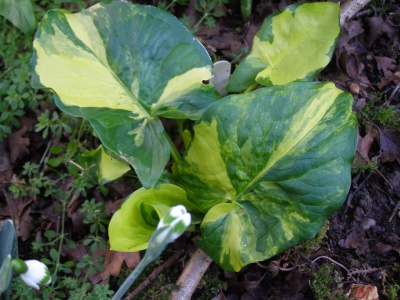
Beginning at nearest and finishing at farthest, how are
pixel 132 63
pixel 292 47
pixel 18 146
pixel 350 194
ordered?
pixel 132 63 < pixel 292 47 < pixel 350 194 < pixel 18 146

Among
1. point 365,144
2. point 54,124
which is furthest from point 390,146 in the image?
point 54,124

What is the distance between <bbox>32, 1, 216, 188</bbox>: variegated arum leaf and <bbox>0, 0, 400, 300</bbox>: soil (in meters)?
0.37

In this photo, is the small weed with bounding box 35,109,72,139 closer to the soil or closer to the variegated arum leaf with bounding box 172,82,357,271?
the soil

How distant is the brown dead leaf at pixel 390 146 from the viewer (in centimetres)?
152

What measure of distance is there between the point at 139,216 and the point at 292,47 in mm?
694

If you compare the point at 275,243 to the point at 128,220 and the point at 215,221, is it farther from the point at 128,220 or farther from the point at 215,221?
the point at 128,220

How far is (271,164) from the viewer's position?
1138 mm

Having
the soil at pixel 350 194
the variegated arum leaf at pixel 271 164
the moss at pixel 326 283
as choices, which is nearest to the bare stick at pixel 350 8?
the soil at pixel 350 194

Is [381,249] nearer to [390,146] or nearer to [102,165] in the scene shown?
[390,146]

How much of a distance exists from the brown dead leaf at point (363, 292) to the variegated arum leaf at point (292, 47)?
648mm

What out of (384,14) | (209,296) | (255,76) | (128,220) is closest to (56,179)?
(128,220)

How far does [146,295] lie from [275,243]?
47 centimetres

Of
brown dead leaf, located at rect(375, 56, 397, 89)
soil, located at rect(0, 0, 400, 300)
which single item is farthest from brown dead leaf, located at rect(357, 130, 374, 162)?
brown dead leaf, located at rect(375, 56, 397, 89)

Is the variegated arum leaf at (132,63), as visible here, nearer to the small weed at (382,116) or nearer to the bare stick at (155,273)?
the bare stick at (155,273)
